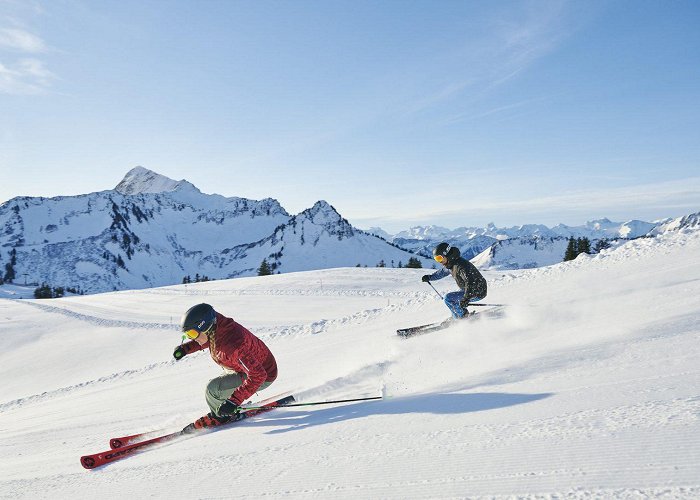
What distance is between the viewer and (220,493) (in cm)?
351

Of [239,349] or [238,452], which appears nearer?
[238,452]

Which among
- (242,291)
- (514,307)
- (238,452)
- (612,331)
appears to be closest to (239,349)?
(238,452)

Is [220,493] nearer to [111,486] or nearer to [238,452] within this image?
[238,452]

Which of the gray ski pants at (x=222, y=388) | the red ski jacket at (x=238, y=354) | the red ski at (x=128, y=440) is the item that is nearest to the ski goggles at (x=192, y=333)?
the red ski jacket at (x=238, y=354)

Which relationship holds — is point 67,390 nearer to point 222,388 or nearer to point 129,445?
point 129,445

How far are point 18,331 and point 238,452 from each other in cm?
2821

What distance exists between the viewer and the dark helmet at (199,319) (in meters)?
5.43

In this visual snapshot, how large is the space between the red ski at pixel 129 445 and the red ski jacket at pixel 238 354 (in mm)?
498

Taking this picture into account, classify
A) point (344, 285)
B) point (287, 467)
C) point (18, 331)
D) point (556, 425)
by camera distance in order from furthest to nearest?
point (344, 285) < point (18, 331) < point (287, 467) < point (556, 425)

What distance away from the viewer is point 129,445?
571 cm

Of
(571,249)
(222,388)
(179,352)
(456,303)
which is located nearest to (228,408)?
(222,388)

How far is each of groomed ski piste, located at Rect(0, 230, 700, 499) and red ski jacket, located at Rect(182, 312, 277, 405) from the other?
501mm

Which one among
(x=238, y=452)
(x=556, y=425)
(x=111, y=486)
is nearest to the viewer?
(x=556, y=425)

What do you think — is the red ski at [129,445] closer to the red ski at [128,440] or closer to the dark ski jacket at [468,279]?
the red ski at [128,440]
